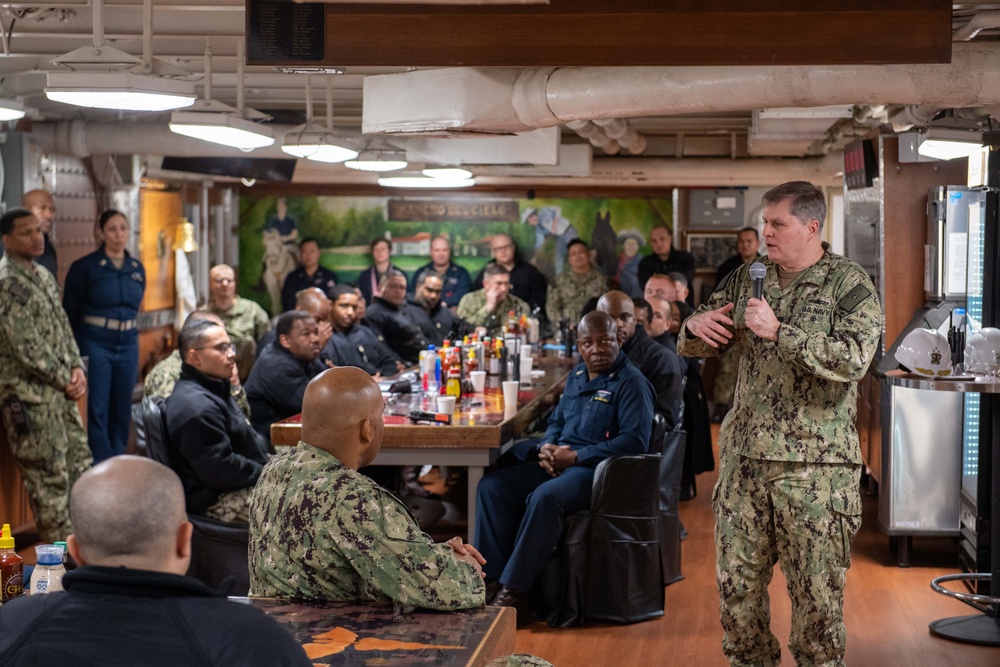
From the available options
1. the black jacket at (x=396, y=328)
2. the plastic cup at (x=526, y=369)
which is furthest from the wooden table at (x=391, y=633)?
the black jacket at (x=396, y=328)

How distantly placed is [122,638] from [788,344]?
94.5 inches

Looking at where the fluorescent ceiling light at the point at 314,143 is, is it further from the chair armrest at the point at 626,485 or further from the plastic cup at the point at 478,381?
the chair armrest at the point at 626,485

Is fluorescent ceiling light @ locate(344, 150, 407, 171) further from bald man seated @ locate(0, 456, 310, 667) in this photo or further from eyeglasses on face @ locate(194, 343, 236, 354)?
bald man seated @ locate(0, 456, 310, 667)

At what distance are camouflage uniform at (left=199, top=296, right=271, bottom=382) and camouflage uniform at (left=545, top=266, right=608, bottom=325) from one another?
3239mm

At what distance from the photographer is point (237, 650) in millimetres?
1846

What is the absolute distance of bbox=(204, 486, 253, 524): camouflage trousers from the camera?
5000mm

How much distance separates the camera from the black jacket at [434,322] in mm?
10133

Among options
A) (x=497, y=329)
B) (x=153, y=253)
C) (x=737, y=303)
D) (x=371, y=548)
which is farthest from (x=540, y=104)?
(x=153, y=253)

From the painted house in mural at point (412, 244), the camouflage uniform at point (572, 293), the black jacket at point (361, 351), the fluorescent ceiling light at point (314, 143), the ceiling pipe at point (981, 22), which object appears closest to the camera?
the ceiling pipe at point (981, 22)

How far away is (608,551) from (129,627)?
369cm

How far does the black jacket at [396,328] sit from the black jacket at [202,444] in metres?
4.40

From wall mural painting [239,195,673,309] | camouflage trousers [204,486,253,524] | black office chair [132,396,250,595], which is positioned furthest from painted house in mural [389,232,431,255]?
black office chair [132,396,250,595]

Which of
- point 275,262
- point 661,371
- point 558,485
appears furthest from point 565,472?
point 275,262

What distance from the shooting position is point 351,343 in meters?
8.41
